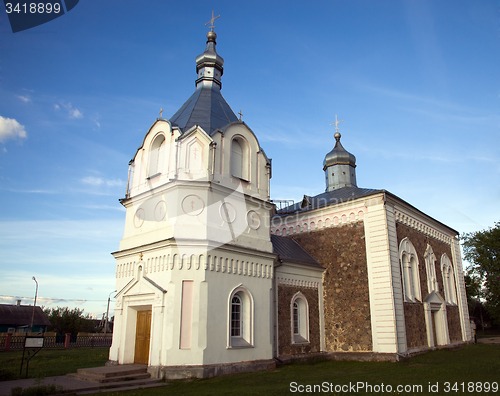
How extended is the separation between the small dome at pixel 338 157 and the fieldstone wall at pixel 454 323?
952cm

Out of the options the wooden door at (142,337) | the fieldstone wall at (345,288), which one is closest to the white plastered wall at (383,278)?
the fieldstone wall at (345,288)

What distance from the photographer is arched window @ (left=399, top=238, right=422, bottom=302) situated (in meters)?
16.6

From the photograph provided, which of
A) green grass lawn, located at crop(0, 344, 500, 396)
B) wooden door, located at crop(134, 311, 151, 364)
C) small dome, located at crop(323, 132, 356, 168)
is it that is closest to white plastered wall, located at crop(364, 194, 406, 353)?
green grass lawn, located at crop(0, 344, 500, 396)

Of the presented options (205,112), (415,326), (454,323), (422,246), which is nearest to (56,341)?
(205,112)

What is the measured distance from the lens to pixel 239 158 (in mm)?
Result: 14164

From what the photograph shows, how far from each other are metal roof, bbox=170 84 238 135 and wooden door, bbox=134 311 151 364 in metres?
6.58

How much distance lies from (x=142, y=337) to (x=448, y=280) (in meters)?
17.3

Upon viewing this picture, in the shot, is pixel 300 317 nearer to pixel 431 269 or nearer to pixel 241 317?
pixel 241 317

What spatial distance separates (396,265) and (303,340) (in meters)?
4.96

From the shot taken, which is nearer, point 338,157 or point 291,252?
point 291,252

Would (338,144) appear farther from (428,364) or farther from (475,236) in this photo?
(475,236)

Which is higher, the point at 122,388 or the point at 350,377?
the point at 350,377

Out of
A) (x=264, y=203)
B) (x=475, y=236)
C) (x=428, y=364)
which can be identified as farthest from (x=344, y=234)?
(x=475, y=236)

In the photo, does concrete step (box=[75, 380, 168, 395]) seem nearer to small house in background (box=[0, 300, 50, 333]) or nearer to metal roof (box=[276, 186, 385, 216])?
metal roof (box=[276, 186, 385, 216])
